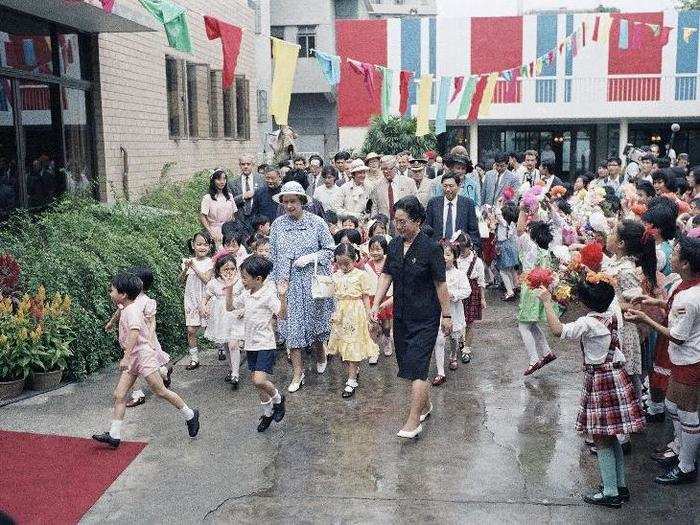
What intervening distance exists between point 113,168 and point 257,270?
5937mm

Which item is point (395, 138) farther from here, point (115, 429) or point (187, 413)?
point (115, 429)

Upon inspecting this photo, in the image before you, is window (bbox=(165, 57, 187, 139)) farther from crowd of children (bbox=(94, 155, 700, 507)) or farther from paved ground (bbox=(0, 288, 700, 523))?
paved ground (bbox=(0, 288, 700, 523))

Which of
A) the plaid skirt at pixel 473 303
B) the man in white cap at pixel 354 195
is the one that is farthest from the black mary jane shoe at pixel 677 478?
the man in white cap at pixel 354 195

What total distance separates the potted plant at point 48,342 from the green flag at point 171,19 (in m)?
3.46

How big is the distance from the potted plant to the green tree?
17.9 metres

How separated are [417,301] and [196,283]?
9.42 ft

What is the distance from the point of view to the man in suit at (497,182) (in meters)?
11.3

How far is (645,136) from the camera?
28.0 meters

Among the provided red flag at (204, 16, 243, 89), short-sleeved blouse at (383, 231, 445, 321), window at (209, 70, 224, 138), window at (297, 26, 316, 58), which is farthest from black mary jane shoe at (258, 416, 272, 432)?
window at (297, 26, 316, 58)

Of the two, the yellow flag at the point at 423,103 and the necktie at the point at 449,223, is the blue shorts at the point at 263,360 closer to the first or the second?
the necktie at the point at 449,223

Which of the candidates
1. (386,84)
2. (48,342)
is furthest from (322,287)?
(386,84)

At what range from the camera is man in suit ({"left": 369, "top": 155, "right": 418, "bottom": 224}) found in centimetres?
1004

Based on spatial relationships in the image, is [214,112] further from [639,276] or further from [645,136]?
[645,136]

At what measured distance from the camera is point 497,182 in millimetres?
11344
